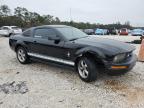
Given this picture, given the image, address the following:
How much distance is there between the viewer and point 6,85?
17.1 ft

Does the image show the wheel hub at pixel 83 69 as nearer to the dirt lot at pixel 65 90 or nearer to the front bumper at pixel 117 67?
the dirt lot at pixel 65 90

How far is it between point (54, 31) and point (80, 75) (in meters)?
1.65

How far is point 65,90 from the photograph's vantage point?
4.80 metres

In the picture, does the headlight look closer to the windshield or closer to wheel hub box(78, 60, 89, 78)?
wheel hub box(78, 60, 89, 78)

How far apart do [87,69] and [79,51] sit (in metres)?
0.52

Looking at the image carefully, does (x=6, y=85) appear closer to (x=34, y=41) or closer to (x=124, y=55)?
(x=34, y=41)

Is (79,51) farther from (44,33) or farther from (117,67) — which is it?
(44,33)

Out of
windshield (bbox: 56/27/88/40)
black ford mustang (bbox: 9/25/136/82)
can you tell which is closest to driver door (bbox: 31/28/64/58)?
black ford mustang (bbox: 9/25/136/82)

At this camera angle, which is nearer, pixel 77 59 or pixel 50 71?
pixel 77 59

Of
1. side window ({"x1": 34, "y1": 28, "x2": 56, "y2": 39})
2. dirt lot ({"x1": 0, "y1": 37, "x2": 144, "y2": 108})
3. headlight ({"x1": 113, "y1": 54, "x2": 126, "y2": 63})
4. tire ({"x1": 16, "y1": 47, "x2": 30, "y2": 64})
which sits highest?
side window ({"x1": 34, "y1": 28, "x2": 56, "y2": 39})

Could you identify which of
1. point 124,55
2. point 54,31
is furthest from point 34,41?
point 124,55

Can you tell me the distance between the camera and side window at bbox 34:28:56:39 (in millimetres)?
6218

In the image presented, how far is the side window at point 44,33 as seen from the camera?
6218 mm

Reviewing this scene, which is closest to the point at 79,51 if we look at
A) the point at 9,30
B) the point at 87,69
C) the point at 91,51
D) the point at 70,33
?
the point at 91,51
